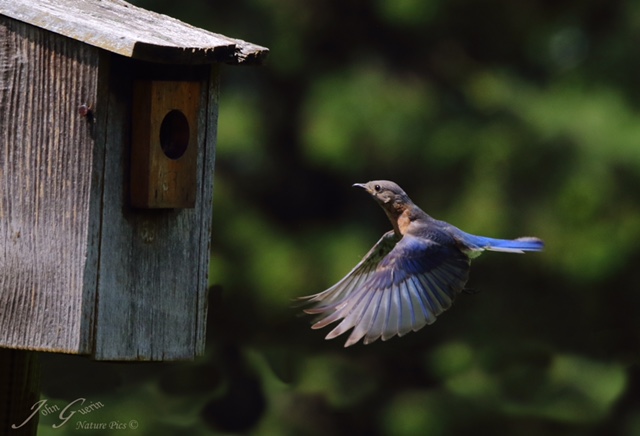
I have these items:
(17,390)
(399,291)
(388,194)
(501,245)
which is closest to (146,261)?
(17,390)

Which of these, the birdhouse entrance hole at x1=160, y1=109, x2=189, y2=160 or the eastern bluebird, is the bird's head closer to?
the eastern bluebird

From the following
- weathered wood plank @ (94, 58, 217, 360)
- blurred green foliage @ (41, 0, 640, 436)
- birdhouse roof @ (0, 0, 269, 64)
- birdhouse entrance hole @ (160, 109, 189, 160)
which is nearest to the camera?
birdhouse roof @ (0, 0, 269, 64)

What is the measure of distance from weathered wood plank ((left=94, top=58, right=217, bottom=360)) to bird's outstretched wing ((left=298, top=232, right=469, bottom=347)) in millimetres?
414

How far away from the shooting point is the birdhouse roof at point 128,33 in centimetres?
272

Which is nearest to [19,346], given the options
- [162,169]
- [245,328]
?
[162,169]

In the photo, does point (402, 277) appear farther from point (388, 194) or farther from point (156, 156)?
point (156, 156)

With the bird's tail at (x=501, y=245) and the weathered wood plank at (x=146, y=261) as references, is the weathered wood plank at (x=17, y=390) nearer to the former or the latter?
the weathered wood plank at (x=146, y=261)

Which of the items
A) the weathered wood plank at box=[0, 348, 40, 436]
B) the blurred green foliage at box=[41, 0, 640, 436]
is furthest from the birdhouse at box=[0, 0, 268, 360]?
the blurred green foliage at box=[41, 0, 640, 436]

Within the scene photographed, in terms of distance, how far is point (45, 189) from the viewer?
2.83 m

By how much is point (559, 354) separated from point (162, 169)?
355 cm

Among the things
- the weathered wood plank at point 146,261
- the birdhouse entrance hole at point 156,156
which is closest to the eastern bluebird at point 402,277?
the weathered wood plank at point 146,261

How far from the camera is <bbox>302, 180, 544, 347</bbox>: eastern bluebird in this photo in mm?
3533

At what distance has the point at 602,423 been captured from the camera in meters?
6.00

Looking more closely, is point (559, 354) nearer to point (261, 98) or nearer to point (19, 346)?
point (261, 98)
